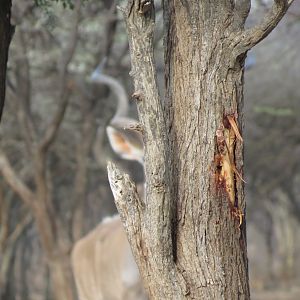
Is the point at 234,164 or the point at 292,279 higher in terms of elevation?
the point at 234,164

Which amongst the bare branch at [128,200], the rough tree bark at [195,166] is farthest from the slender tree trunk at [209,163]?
the bare branch at [128,200]

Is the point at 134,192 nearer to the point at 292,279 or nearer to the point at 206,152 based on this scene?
the point at 206,152

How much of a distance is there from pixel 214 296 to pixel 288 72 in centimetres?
1099

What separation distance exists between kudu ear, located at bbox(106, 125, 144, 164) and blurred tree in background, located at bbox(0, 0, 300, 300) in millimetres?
1006

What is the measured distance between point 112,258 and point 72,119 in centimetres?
649

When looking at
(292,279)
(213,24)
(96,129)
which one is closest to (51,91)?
(96,129)

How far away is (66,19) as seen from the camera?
10.2 m

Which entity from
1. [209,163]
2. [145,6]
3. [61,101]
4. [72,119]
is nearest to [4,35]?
[145,6]

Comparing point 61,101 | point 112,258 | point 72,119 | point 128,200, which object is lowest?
point 112,258

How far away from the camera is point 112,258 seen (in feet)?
28.4

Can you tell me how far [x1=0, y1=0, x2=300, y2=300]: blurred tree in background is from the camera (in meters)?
9.84

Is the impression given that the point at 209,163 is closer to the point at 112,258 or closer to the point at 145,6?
the point at 145,6

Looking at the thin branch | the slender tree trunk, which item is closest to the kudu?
the thin branch

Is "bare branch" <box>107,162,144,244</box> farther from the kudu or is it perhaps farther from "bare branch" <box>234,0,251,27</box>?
the kudu
